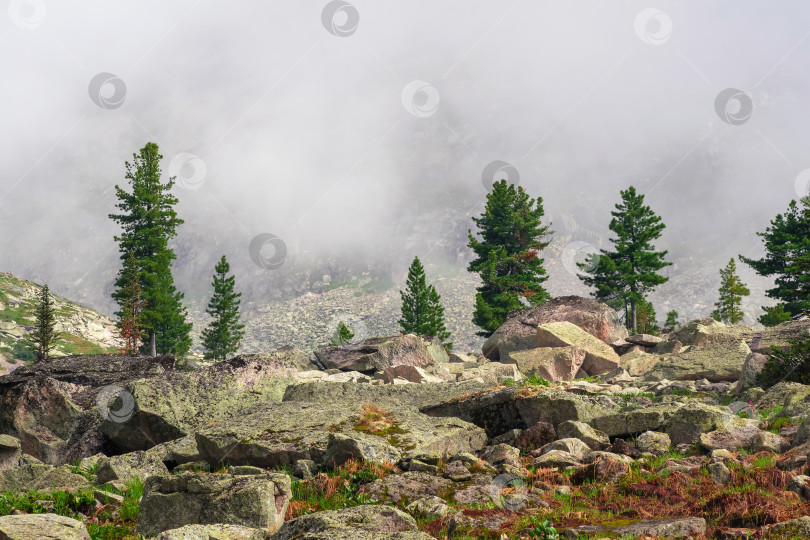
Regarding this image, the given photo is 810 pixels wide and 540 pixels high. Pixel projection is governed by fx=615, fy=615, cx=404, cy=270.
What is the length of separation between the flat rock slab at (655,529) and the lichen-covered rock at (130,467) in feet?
30.6

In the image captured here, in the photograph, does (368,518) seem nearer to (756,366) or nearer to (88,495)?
(88,495)

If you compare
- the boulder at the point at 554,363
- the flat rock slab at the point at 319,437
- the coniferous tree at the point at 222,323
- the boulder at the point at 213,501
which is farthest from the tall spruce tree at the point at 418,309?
the boulder at the point at 213,501

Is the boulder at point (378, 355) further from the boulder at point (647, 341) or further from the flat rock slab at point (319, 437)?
the flat rock slab at point (319, 437)

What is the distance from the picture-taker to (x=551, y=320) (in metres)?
42.3

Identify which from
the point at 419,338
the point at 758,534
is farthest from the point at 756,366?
the point at 419,338

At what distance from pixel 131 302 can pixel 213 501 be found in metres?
70.9

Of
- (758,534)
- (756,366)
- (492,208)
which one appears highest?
(492,208)

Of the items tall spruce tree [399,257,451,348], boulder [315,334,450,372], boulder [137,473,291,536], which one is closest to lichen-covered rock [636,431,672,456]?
boulder [137,473,291,536]

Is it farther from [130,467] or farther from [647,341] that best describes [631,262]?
[130,467]

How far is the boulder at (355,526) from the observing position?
7.08 metres

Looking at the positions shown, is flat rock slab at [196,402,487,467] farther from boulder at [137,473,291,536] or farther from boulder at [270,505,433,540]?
boulder at [270,505,433,540]

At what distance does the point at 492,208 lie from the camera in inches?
3135

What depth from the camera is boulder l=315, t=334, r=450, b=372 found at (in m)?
36.5

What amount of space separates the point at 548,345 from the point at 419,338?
8.80m
